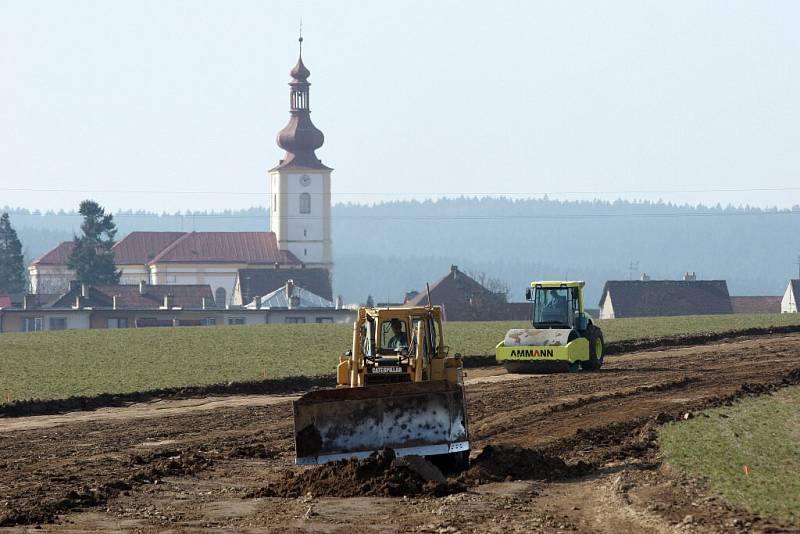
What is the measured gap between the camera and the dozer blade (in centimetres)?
1872

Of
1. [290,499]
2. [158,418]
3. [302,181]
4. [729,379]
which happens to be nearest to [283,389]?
[158,418]

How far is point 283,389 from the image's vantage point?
35.6 meters

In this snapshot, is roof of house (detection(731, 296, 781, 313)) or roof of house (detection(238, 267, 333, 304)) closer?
roof of house (detection(731, 296, 781, 313))

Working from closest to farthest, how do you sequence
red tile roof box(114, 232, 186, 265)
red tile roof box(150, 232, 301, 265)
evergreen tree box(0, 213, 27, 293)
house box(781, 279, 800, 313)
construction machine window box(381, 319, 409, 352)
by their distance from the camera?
construction machine window box(381, 319, 409, 352) < house box(781, 279, 800, 313) < red tile roof box(150, 232, 301, 265) < red tile roof box(114, 232, 186, 265) < evergreen tree box(0, 213, 27, 293)

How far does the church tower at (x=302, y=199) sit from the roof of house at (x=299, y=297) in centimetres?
2794

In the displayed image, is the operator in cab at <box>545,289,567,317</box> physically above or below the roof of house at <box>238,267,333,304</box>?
below

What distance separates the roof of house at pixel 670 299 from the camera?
117438 millimetres

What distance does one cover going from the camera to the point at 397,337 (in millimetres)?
21016

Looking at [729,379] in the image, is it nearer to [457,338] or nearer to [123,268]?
[457,338]

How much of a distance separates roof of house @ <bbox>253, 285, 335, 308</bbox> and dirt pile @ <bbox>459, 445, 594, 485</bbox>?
104011mm

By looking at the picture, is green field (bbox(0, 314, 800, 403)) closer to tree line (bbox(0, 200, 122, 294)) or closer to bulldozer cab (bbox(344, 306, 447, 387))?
bulldozer cab (bbox(344, 306, 447, 387))

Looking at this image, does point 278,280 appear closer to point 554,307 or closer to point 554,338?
point 554,307

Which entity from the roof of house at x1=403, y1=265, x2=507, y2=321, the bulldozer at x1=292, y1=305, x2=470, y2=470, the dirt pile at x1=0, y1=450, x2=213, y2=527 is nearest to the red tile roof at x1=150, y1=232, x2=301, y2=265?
the roof of house at x1=403, y1=265, x2=507, y2=321

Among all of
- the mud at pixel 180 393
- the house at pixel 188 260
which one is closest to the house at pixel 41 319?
the house at pixel 188 260
